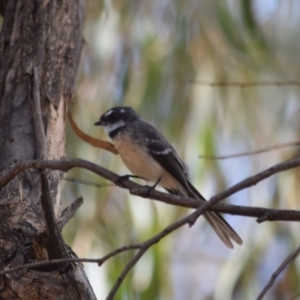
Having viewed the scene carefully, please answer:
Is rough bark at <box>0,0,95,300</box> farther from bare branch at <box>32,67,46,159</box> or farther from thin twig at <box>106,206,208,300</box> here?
thin twig at <box>106,206,208,300</box>

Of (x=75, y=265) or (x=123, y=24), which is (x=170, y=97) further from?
(x=75, y=265)

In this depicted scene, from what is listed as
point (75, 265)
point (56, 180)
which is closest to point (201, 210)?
point (75, 265)

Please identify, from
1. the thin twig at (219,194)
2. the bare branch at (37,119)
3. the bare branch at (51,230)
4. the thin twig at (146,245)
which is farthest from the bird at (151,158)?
the thin twig at (146,245)

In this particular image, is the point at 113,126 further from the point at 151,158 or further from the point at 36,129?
the point at 36,129

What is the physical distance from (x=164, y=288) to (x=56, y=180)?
1.57 meters

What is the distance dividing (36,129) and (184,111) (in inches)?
69.1

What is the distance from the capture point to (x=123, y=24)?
4578mm

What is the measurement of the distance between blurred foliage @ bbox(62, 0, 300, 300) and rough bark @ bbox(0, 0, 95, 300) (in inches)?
42.7

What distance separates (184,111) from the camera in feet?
14.8

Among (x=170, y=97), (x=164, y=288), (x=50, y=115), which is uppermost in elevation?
(x=170, y=97)

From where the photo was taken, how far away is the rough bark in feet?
7.46

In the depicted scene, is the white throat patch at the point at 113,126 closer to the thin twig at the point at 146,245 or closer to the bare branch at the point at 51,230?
the bare branch at the point at 51,230

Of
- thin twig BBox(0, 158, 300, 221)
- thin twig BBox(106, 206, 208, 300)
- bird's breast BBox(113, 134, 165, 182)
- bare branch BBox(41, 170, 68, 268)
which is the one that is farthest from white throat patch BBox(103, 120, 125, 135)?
thin twig BBox(106, 206, 208, 300)

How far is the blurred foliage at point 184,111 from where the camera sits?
14.2 feet
